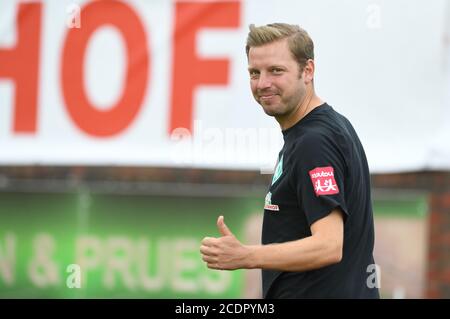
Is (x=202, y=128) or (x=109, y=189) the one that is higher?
(x=202, y=128)

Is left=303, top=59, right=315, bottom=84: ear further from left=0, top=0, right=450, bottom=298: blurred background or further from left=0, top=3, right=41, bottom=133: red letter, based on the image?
left=0, top=3, right=41, bottom=133: red letter

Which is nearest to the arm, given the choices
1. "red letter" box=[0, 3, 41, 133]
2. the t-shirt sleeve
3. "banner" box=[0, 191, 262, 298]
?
the t-shirt sleeve

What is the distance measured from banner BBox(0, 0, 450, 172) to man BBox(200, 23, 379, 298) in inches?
102

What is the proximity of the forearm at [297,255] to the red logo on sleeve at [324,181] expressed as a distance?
0.17 metres

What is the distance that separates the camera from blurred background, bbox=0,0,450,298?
5984 millimetres

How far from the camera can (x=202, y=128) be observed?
6.22m

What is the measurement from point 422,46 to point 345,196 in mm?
3031

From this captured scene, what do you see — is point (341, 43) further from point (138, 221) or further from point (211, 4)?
point (138, 221)

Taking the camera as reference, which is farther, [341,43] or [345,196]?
[341,43]

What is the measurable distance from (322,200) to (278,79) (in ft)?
1.76

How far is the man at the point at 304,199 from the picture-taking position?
3.05 m

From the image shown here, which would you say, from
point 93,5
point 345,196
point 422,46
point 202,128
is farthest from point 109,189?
point 345,196

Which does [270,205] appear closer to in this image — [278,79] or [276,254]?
[276,254]

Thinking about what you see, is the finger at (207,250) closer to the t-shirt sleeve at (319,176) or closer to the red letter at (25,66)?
the t-shirt sleeve at (319,176)
